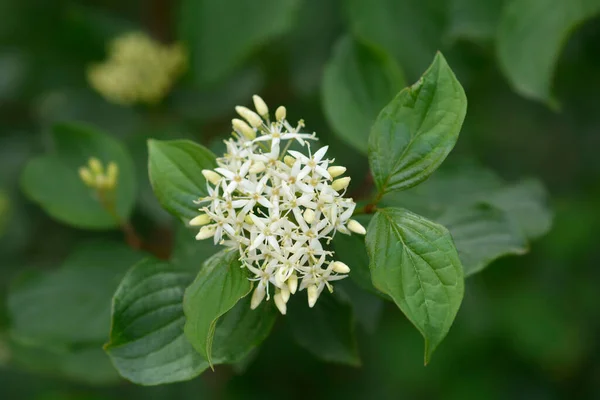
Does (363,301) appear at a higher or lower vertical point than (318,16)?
lower

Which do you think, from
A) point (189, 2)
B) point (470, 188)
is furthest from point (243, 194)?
point (189, 2)

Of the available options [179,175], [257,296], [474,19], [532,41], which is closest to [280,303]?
[257,296]

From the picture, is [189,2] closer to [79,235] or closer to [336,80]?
[336,80]

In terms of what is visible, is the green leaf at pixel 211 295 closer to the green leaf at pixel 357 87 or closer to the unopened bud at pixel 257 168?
the unopened bud at pixel 257 168

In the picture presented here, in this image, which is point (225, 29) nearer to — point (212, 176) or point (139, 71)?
point (139, 71)

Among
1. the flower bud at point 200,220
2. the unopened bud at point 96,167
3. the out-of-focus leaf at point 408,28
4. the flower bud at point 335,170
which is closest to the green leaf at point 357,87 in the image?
the out-of-focus leaf at point 408,28
